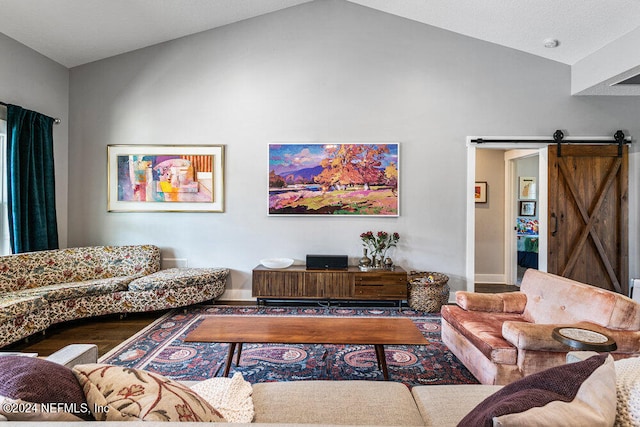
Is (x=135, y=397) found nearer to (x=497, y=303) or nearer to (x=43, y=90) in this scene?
(x=497, y=303)

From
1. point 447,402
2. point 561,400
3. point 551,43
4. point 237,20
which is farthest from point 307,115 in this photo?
point 561,400

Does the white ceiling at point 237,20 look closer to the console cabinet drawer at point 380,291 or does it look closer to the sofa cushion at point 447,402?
the console cabinet drawer at point 380,291

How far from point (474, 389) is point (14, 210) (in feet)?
15.2

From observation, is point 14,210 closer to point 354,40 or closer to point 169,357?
point 169,357

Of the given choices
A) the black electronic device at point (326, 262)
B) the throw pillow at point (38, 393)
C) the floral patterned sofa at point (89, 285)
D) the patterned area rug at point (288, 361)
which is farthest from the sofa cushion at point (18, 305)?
the black electronic device at point (326, 262)

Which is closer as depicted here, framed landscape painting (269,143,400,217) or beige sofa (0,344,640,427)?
beige sofa (0,344,640,427)

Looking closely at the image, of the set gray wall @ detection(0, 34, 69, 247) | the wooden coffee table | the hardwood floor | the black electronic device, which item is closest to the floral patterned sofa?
the hardwood floor

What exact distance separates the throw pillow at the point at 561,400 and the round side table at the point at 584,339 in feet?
2.39

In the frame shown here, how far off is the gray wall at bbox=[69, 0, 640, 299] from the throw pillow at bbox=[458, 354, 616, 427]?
11.6 feet

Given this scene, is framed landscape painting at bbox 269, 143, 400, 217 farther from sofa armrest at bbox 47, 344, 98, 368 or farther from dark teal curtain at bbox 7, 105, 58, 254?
sofa armrest at bbox 47, 344, 98, 368

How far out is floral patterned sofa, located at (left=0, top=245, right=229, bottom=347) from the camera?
2994 mm

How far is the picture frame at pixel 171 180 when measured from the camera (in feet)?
14.9

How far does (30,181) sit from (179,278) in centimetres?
204

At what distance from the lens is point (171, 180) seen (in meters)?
4.54
